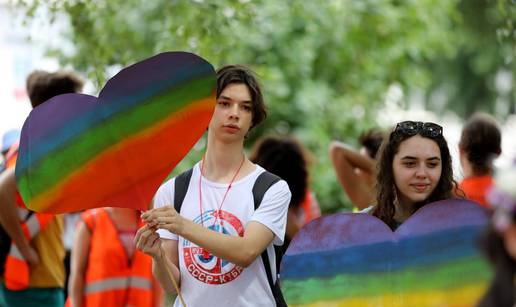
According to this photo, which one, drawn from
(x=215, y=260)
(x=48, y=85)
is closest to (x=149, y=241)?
(x=215, y=260)

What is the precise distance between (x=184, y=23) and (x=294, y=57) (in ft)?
13.6

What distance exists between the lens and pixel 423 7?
1059 cm

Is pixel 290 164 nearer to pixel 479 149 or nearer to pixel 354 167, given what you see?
pixel 354 167

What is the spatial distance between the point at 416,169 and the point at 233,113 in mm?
691

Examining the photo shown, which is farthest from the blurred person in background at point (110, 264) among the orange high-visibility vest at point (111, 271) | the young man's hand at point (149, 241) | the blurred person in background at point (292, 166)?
the young man's hand at point (149, 241)

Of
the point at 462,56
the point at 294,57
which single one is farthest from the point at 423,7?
the point at 462,56

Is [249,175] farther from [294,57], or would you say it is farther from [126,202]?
[294,57]

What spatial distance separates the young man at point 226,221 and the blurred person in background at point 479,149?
1.66 m

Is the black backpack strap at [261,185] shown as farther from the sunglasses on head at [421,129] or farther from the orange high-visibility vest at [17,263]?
the orange high-visibility vest at [17,263]

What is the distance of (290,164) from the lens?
5.82 m

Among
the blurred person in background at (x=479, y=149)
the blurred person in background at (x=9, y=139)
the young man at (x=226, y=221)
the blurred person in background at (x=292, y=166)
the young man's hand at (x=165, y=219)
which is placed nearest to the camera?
the young man's hand at (x=165, y=219)

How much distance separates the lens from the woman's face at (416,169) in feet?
12.0

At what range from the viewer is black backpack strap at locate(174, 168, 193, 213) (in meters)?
3.78

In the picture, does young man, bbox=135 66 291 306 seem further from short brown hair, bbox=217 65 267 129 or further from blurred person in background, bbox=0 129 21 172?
blurred person in background, bbox=0 129 21 172
